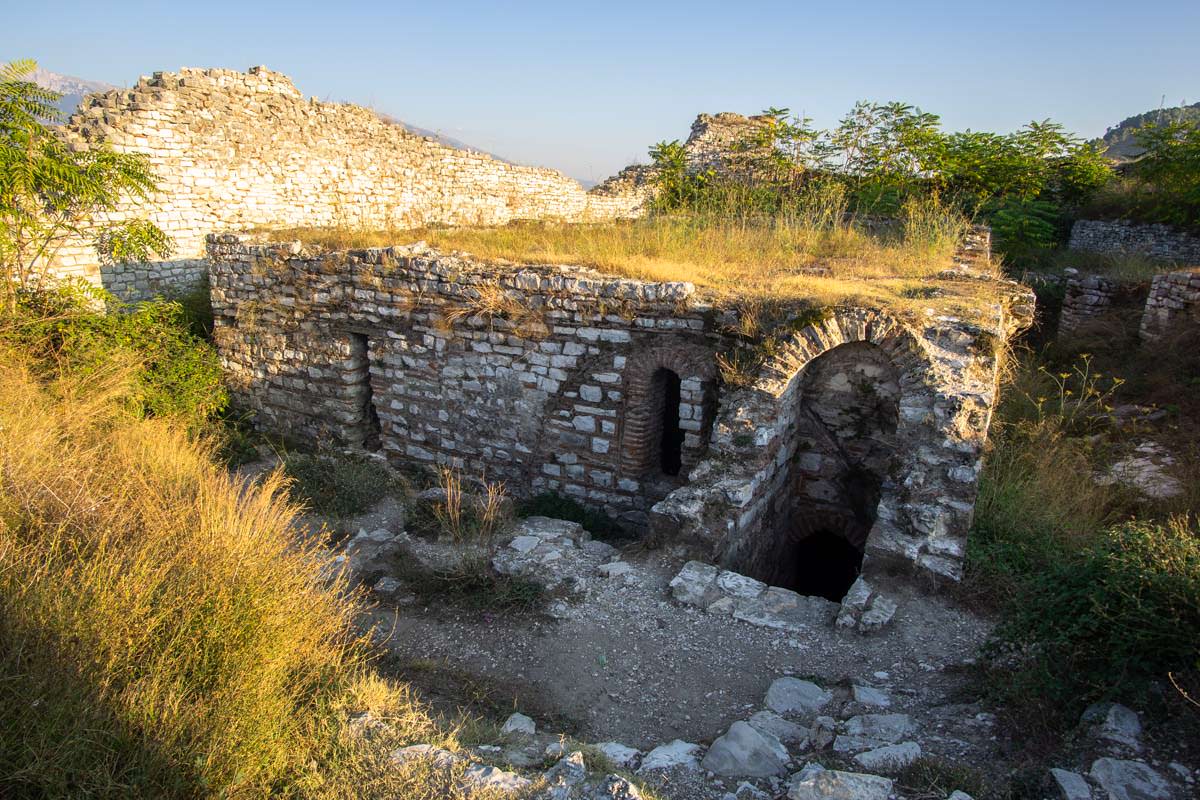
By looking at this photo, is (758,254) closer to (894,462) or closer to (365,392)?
(894,462)

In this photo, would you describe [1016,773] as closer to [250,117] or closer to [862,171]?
[250,117]

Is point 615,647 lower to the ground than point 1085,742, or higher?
lower

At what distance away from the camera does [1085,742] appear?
296cm

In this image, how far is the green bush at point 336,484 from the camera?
6.88 meters

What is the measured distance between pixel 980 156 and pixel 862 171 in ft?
9.11

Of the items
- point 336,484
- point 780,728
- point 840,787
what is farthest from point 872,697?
point 336,484

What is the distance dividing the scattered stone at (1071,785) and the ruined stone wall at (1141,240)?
1481 cm

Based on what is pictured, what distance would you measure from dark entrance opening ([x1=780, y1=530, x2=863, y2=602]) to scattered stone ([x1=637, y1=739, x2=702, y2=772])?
3756 millimetres

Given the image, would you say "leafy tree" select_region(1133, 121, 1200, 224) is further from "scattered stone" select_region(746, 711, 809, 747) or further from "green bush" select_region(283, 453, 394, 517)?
"green bush" select_region(283, 453, 394, 517)

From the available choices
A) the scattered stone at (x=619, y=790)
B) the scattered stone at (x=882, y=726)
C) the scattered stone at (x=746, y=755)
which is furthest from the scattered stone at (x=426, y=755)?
the scattered stone at (x=882, y=726)

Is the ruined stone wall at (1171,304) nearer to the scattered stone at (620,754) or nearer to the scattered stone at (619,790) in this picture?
the scattered stone at (620,754)

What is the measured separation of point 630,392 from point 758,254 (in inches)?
111

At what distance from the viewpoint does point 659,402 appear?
6793 mm

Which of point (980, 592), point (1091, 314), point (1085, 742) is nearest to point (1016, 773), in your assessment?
point (1085, 742)
